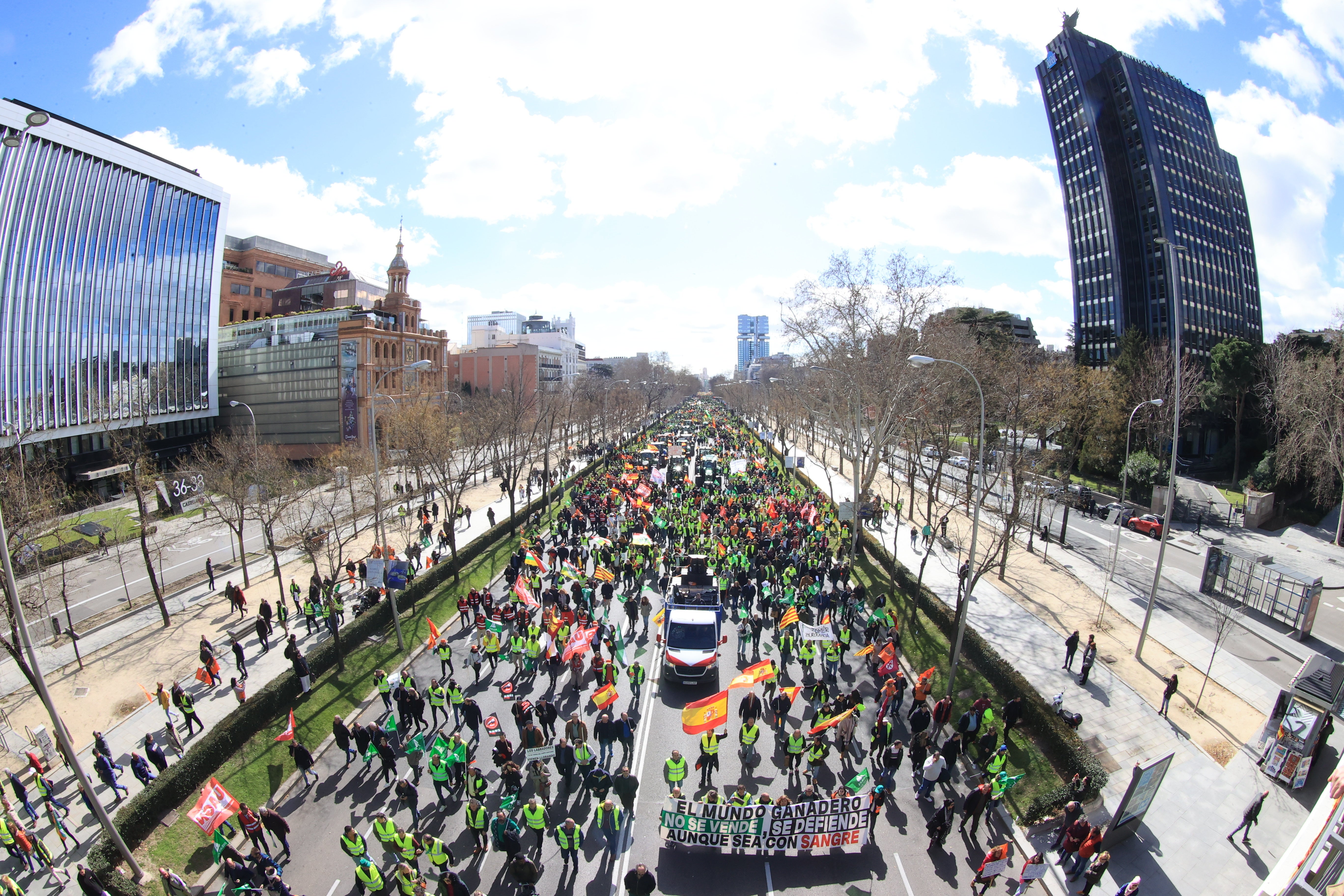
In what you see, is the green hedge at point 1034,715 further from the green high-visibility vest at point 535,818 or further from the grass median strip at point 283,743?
the grass median strip at point 283,743

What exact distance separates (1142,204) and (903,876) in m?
74.5

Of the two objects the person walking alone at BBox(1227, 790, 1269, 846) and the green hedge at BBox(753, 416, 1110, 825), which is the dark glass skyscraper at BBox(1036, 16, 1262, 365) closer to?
the green hedge at BBox(753, 416, 1110, 825)

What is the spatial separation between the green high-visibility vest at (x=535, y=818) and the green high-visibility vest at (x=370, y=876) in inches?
88.3

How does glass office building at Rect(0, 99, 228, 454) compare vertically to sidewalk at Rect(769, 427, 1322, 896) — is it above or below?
above

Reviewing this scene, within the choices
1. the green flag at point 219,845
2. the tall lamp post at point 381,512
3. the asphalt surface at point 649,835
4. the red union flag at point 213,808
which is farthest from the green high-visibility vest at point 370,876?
the tall lamp post at point 381,512

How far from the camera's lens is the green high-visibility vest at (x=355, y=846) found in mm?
9578

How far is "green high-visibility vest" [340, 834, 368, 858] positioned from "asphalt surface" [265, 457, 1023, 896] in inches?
27.6

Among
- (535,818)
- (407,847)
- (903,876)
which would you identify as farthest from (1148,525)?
(407,847)

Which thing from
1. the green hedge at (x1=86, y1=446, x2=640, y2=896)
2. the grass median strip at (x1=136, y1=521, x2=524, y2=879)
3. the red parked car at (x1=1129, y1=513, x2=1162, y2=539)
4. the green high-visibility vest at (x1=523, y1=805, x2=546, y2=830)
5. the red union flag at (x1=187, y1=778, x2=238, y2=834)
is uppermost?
the red parked car at (x1=1129, y1=513, x2=1162, y2=539)

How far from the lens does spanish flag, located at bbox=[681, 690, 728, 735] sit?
11.7m

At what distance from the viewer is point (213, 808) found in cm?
998

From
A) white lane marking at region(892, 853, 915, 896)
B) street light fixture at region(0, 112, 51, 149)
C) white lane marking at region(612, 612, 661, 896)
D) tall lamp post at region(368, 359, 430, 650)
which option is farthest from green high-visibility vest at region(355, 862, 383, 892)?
street light fixture at region(0, 112, 51, 149)

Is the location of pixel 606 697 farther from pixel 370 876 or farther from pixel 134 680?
pixel 134 680

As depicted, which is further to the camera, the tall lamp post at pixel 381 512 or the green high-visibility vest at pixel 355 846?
the tall lamp post at pixel 381 512
